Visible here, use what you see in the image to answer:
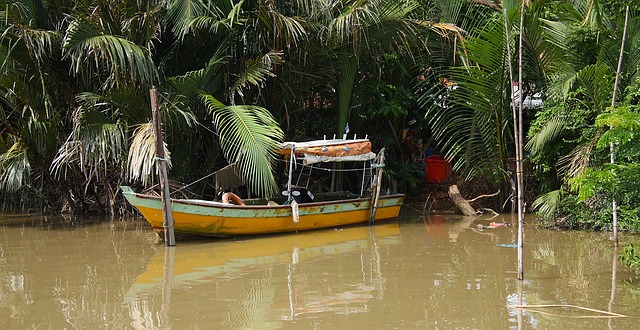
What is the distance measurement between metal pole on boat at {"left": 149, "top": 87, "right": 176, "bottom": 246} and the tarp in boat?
199 cm

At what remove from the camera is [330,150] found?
39.9ft

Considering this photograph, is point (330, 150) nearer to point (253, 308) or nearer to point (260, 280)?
point (260, 280)

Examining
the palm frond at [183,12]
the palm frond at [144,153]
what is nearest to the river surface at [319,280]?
the palm frond at [144,153]

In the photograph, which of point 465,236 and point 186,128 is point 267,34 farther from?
point 465,236

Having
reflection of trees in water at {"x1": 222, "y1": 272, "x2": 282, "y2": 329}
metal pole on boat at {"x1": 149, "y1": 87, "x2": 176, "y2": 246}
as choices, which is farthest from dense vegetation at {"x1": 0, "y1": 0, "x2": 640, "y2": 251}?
reflection of trees in water at {"x1": 222, "y1": 272, "x2": 282, "y2": 329}

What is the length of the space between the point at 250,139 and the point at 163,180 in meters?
→ 1.55

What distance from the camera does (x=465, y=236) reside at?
11719 mm

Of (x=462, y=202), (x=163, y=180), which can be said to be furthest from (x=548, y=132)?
(x=163, y=180)

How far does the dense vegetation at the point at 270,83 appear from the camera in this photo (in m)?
11.7

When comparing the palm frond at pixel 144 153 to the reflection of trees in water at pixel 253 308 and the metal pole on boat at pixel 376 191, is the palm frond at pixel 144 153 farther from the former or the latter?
the metal pole on boat at pixel 376 191

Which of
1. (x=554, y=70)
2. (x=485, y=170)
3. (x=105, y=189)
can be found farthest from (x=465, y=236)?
(x=105, y=189)

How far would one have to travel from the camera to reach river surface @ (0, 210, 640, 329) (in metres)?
7.13

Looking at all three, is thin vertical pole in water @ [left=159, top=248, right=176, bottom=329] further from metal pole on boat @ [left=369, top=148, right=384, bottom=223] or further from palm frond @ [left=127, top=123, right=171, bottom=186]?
metal pole on boat @ [left=369, top=148, right=384, bottom=223]

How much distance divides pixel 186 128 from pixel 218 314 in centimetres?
586
